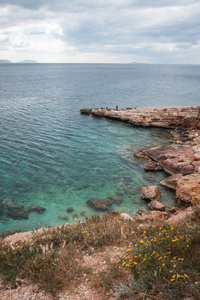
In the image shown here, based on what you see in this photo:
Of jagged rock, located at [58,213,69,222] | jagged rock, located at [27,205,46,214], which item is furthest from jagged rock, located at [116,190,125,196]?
jagged rock, located at [27,205,46,214]

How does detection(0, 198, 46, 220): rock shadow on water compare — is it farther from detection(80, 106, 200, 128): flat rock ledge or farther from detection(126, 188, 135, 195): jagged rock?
detection(80, 106, 200, 128): flat rock ledge

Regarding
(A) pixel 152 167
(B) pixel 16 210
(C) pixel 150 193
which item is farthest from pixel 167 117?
(B) pixel 16 210

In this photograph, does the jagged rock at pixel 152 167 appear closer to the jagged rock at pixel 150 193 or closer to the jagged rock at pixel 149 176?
the jagged rock at pixel 149 176

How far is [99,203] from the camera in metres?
16.5

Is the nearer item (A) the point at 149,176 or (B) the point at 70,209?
(B) the point at 70,209

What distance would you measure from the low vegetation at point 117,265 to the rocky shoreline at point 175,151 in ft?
19.9

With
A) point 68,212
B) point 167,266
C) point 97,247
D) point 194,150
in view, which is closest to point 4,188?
point 68,212

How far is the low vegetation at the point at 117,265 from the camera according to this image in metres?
5.68

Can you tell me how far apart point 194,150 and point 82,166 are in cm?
1401

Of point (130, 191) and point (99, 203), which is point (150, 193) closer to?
point (130, 191)

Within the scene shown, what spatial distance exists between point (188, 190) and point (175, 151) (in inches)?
380

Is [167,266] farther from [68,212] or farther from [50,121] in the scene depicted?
[50,121]

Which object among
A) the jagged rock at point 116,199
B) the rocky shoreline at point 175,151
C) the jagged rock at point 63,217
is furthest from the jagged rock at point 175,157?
the jagged rock at point 63,217

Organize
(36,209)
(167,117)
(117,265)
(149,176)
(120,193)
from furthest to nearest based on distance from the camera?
(167,117)
(149,176)
(120,193)
(36,209)
(117,265)
